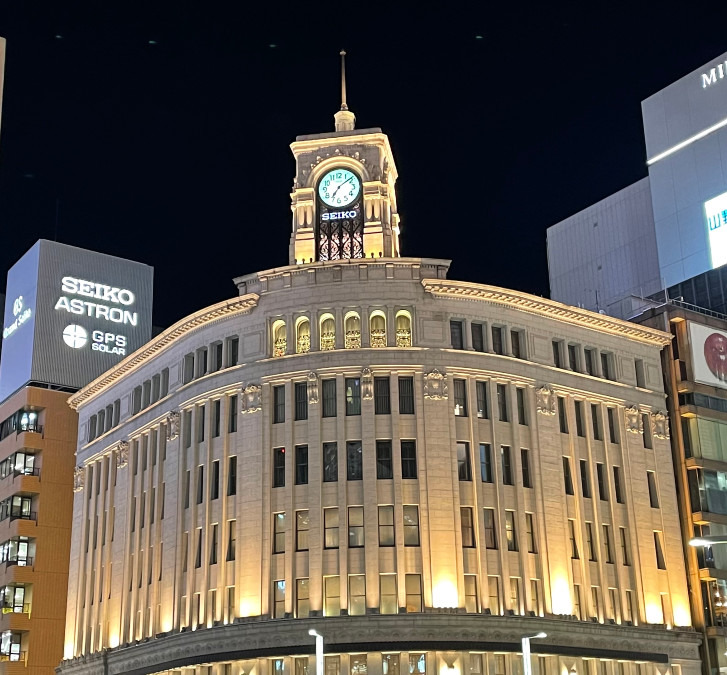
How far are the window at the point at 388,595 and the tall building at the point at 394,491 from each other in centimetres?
11

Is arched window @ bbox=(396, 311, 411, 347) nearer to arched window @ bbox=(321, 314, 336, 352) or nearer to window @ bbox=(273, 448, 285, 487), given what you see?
arched window @ bbox=(321, 314, 336, 352)

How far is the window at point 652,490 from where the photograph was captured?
246ft

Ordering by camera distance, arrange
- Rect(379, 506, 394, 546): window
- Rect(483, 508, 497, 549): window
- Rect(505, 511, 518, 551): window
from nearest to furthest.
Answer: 1. Rect(379, 506, 394, 546): window
2. Rect(483, 508, 497, 549): window
3. Rect(505, 511, 518, 551): window

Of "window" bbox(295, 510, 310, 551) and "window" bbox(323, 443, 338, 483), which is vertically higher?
"window" bbox(323, 443, 338, 483)

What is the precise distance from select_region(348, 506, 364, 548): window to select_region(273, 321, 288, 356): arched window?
1111 cm

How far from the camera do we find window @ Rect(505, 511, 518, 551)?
67.2m

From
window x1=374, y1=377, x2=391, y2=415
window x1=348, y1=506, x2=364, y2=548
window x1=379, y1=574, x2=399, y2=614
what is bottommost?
window x1=379, y1=574, x2=399, y2=614

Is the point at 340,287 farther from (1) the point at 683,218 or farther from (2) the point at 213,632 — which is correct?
(1) the point at 683,218

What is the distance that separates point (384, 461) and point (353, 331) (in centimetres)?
845

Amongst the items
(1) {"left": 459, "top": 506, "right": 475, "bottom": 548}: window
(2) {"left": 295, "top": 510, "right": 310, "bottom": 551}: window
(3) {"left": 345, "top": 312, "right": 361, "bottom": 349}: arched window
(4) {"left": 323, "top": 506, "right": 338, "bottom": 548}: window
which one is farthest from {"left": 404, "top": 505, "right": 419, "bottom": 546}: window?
(3) {"left": 345, "top": 312, "right": 361, "bottom": 349}: arched window

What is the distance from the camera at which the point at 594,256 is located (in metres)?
116

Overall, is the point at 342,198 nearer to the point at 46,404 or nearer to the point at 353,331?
the point at 353,331

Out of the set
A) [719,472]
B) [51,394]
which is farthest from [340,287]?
[51,394]

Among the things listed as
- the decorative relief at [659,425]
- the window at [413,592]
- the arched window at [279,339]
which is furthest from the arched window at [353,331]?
the decorative relief at [659,425]
